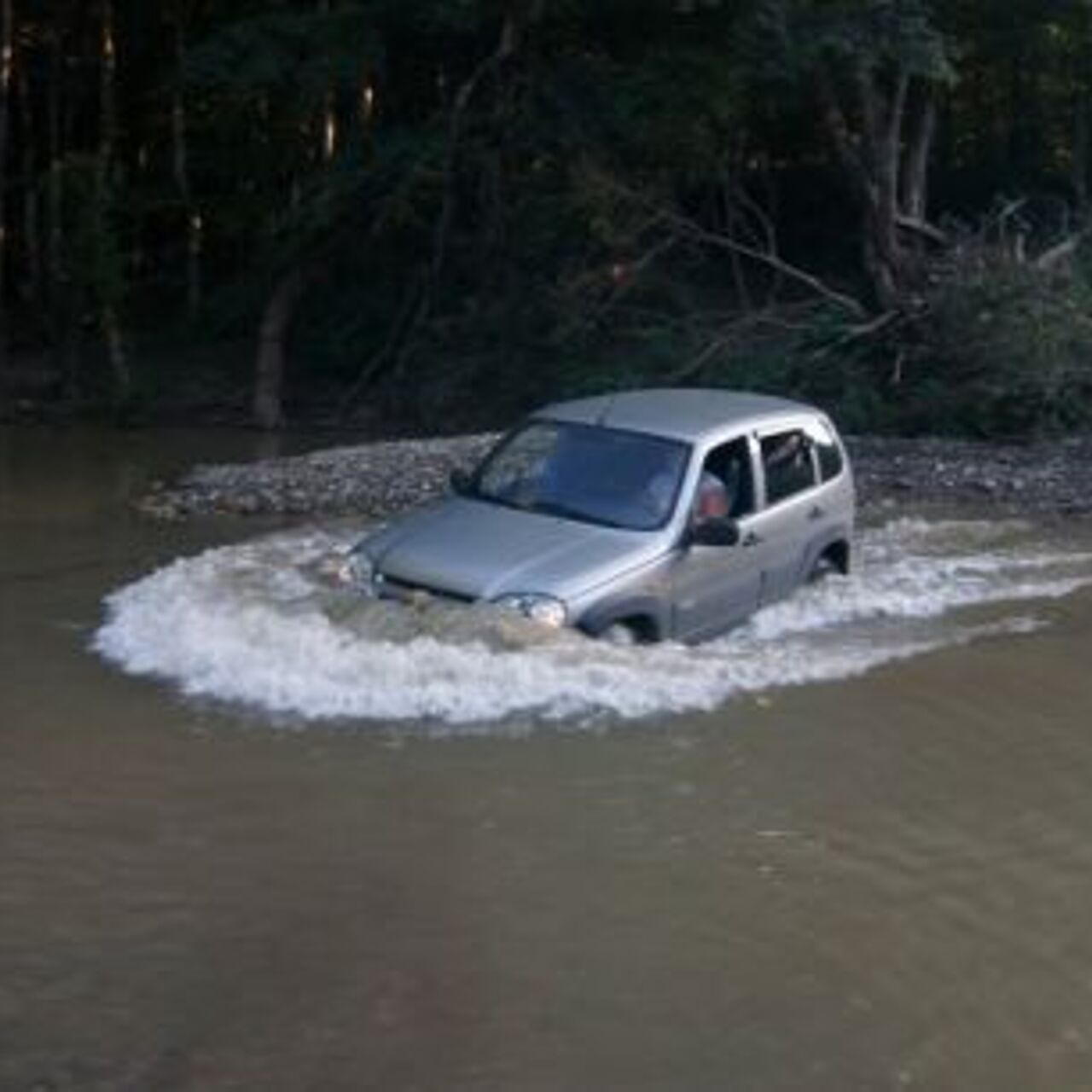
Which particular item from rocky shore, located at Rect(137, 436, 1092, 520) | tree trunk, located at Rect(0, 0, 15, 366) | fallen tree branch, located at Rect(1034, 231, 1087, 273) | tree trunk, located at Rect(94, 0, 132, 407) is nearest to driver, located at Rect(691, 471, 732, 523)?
rocky shore, located at Rect(137, 436, 1092, 520)

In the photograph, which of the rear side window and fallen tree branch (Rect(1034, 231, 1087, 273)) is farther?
fallen tree branch (Rect(1034, 231, 1087, 273))

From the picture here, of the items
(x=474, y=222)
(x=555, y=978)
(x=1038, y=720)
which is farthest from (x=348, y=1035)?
(x=474, y=222)

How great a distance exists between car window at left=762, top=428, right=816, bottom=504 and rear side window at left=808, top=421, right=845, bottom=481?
0.45ft

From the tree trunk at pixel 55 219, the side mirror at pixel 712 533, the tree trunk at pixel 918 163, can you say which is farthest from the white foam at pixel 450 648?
the tree trunk at pixel 918 163

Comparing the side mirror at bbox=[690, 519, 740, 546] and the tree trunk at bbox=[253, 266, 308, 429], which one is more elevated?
the side mirror at bbox=[690, 519, 740, 546]

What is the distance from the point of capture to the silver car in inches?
464

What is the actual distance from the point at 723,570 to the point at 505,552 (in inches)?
65.8

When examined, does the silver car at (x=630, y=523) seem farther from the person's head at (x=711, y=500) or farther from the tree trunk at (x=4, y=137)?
the tree trunk at (x=4, y=137)

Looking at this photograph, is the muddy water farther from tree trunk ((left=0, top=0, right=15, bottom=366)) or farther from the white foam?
tree trunk ((left=0, top=0, right=15, bottom=366))

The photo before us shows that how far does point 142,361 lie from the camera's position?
31.6 metres

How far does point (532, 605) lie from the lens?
37.8ft

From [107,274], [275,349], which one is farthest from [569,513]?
[107,274]

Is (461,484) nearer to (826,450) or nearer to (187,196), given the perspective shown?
(826,450)

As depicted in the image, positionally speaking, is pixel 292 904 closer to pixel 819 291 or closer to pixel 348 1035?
pixel 348 1035
